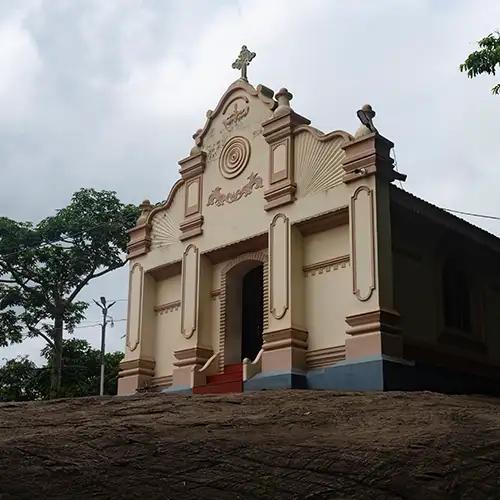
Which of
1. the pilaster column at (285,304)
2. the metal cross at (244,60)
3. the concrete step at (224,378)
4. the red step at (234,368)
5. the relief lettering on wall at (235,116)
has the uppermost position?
the metal cross at (244,60)

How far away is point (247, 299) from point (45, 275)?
1498 cm

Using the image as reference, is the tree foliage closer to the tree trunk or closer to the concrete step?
the tree trunk

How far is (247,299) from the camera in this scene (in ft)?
57.7

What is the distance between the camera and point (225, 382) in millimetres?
15836

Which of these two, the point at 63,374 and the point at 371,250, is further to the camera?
the point at 63,374

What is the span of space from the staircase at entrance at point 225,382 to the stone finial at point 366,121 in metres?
5.16

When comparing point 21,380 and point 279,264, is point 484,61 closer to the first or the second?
point 279,264

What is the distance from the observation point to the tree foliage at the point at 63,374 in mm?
32031

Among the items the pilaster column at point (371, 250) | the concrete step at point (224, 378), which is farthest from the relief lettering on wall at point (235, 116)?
the concrete step at point (224, 378)

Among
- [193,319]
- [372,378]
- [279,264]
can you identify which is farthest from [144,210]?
[372,378]

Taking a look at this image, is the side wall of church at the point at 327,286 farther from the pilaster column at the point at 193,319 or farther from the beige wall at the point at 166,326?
the beige wall at the point at 166,326

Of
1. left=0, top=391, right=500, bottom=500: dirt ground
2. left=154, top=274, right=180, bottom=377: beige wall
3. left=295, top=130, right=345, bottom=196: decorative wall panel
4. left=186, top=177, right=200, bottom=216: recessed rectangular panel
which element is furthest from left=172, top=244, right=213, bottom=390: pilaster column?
left=0, top=391, right=500, bottom=500: dirt ground

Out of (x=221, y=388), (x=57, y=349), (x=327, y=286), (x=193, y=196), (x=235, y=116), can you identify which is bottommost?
(x=221, y=388)

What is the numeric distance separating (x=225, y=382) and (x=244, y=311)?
85.6 inches
